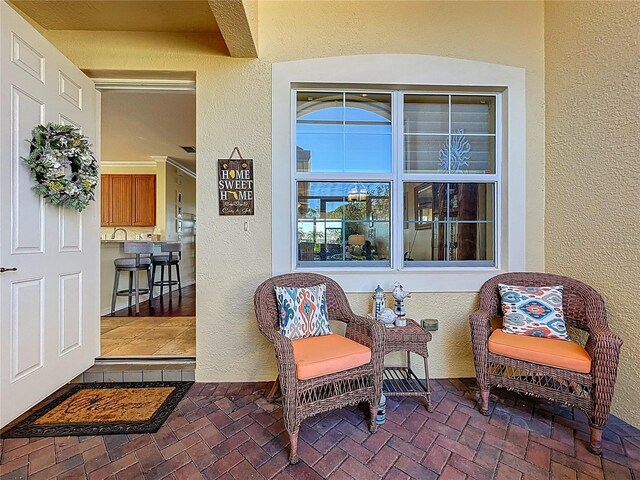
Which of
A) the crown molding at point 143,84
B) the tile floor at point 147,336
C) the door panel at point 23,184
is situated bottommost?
the tile floor at point 147,336

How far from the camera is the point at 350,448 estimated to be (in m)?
1.59

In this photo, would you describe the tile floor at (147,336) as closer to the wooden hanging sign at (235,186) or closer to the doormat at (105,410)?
the doormat at (105,410)

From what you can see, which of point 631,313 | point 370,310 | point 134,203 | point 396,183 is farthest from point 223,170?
point 134,203

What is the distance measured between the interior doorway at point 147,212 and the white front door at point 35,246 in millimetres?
361

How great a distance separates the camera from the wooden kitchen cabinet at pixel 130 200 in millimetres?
5910

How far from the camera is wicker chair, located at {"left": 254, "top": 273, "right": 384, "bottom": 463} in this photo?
1.54 metres

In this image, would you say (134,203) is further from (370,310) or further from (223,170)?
(370,310)

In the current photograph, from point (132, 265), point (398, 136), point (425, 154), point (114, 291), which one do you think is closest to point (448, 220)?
point (425, 154)

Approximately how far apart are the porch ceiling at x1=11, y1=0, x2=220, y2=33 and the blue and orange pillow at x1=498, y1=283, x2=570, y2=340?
3071mm

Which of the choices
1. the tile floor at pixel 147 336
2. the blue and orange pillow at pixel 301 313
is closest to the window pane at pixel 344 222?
the blue and orange pillow at pixel 301 313

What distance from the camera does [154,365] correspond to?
2.32 m

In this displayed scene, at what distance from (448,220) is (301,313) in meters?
1.54

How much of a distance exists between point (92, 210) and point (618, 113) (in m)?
3.93

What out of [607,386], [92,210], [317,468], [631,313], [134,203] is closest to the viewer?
[317,468]
